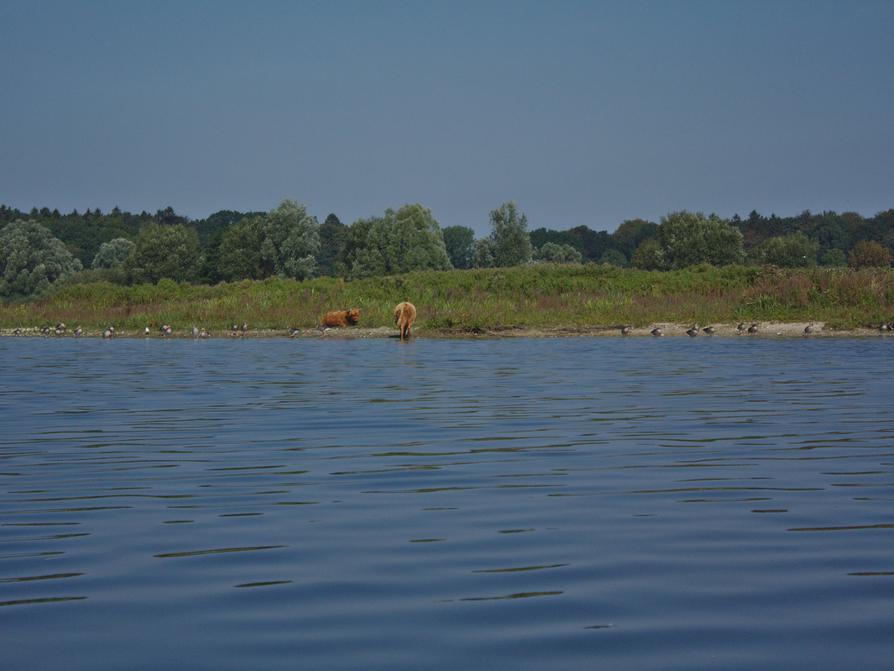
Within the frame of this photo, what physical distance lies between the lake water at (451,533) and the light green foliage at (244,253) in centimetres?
9637

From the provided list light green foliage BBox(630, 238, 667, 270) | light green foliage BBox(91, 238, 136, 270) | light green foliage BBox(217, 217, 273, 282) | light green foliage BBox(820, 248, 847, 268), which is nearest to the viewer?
light green foliage BBox(630, 238, 667, 270)

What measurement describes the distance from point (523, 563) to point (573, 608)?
0.88 meters

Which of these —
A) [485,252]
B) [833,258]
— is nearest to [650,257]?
[485,252]

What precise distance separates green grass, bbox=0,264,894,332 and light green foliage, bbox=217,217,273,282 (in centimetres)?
5054

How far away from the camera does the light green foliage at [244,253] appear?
364ft

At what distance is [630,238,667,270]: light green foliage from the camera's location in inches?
4092

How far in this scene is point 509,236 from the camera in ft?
354

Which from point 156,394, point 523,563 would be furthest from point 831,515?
point 156,394

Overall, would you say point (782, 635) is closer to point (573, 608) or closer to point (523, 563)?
point (573, 608)

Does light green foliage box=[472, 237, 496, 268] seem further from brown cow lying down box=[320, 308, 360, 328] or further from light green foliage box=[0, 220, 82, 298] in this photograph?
brown cow lying down box=[320, 308, 360, 328]

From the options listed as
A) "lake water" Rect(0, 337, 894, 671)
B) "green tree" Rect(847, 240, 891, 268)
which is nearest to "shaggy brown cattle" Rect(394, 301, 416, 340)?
"lake water" Rect(0, 337, 894, 671)

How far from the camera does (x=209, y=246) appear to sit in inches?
4695

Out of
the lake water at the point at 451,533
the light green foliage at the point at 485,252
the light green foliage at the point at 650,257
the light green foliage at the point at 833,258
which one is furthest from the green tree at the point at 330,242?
the lake water at the point at 451,533

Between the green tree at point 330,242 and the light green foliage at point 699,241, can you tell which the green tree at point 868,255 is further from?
the green tree at point 330,242
